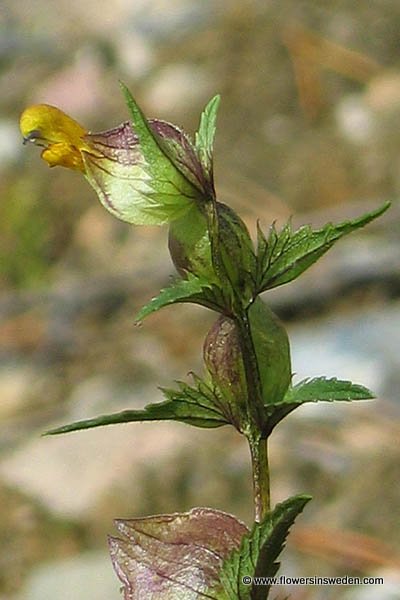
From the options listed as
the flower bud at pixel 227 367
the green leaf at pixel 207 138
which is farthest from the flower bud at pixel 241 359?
the green leaf at pixel 207 138

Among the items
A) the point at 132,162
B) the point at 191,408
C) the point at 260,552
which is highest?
the point at 132,162

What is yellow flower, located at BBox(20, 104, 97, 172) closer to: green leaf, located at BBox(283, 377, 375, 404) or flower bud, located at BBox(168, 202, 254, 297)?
flower bud, located at BBox(168, 202, 254, 297)

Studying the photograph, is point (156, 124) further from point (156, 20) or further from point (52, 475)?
point (156, 20)

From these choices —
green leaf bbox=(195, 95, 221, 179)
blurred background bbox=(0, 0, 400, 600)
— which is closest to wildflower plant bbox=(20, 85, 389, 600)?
green leaf bbox=(195, 95, 221, 179)

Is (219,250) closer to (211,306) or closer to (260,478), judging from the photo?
(211,306)

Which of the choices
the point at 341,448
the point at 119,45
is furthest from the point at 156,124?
the point at 119,45

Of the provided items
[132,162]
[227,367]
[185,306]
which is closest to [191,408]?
[227,367]

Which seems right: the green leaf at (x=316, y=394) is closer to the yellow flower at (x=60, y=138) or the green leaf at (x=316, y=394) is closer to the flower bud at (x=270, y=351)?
the flower bud at (x=270, y=351)
